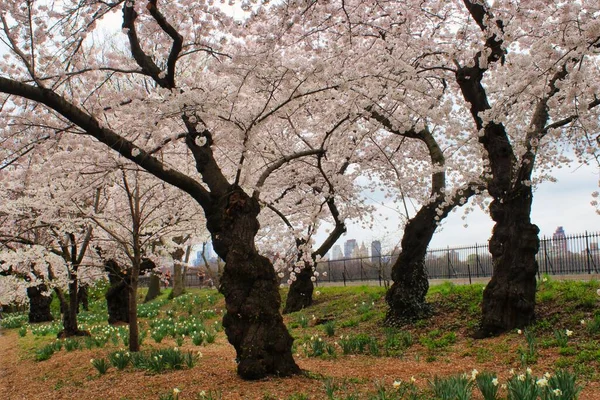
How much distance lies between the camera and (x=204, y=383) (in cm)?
631

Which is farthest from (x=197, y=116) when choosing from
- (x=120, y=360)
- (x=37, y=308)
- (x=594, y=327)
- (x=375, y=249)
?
(x=37, y=308)

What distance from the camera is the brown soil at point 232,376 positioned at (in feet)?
19.1

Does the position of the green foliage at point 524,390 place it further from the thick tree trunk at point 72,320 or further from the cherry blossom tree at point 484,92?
the thick tree trunk at point 72,320

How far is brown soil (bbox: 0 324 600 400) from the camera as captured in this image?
584 centimetres

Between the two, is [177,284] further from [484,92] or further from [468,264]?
[484,92]

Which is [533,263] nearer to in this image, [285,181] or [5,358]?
[285,181]

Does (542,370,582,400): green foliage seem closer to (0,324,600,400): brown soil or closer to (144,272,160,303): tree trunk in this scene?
(0,324,600,400): brown soil

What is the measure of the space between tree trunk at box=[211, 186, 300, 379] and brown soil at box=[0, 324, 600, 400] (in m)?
0.27

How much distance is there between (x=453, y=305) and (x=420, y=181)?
3.25 metres

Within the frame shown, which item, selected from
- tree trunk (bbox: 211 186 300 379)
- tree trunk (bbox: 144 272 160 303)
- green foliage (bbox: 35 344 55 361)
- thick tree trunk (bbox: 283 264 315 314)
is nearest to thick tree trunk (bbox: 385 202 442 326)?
thick tree trunk (bbox: 283 264 315 314)

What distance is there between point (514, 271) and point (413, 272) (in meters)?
2.74

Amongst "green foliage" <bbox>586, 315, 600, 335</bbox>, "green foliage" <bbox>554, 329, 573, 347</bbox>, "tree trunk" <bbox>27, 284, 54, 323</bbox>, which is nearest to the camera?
"green foliage" <bbox>554, 329, 573, 347</bbox>

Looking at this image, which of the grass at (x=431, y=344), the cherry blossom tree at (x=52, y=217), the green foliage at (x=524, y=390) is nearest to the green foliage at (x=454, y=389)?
the grass at (x=431, y=344)

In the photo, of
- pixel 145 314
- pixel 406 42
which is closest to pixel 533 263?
pixel 406 42
